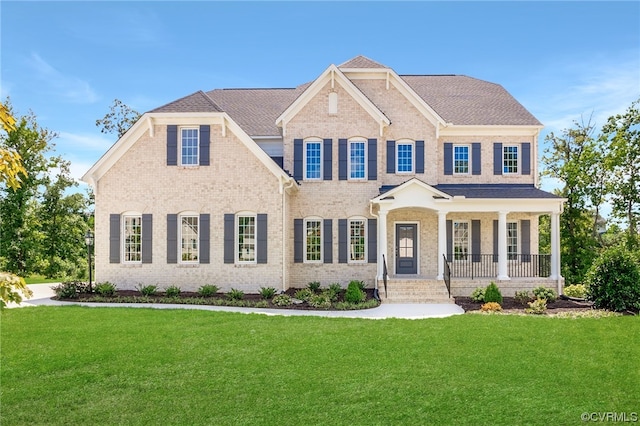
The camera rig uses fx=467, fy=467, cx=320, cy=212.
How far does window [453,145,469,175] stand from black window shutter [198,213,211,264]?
34.8ft

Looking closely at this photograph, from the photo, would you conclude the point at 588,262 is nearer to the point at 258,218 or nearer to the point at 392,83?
the point at 392,83

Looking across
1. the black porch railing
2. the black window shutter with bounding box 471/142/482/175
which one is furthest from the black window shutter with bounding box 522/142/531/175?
the black porch railing

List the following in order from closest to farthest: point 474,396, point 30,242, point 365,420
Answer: point 365,420 → point 474,396 → point 30,242

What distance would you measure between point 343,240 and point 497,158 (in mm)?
7655

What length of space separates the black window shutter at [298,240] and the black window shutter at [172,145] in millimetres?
5292

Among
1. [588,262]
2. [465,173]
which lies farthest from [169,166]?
[588,262]

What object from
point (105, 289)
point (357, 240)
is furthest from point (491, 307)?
point (105, 289)

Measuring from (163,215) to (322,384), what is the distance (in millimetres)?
12453

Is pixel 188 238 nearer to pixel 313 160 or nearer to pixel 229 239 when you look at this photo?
pixel 229 239

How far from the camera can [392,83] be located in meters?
19.7

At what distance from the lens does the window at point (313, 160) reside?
1927 cm

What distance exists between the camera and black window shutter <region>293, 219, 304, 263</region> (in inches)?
748

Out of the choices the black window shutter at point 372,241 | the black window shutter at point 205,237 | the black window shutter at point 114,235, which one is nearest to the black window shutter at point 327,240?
the black window shutter at point 372,241

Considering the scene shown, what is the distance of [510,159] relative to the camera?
66.8ft
